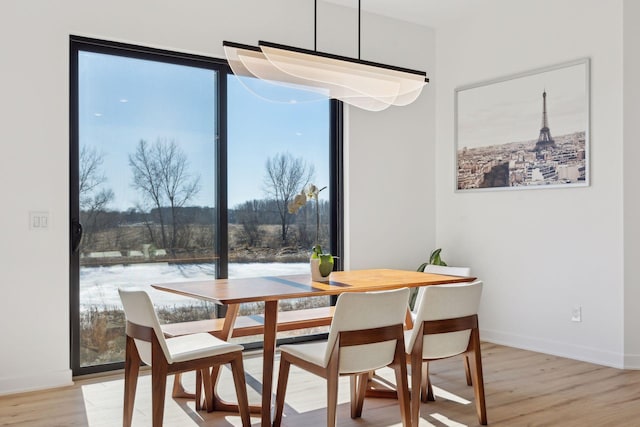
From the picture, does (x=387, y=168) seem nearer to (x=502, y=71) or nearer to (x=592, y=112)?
(x=502, y=71)

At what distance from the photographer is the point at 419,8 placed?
514cm

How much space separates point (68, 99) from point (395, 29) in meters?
2.97

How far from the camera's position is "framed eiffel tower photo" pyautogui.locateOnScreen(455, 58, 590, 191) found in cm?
452

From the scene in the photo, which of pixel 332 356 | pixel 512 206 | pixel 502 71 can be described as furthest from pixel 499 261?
pixel 332 356

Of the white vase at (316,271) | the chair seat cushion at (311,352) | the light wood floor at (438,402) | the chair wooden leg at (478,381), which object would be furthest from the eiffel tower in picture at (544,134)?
the chair seat cushion at (311,352)

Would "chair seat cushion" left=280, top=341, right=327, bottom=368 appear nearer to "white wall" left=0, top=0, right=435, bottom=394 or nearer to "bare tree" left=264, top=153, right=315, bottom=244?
"white wall" left=0, top=0, right=435, bottom=394

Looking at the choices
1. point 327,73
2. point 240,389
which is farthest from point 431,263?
point 240,389

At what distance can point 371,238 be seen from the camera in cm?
530

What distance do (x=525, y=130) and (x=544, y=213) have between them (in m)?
0.72

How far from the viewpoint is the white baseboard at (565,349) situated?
422 centimetres

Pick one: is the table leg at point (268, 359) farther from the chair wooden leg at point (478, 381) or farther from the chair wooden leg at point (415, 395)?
the chair wooden leg at point (478, 381)

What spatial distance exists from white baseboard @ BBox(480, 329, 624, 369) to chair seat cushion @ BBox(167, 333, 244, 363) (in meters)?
2.88

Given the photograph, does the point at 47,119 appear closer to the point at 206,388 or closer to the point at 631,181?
the point at 206,388

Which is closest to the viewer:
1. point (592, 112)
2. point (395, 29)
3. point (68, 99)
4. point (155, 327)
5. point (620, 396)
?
point (155, 327)
